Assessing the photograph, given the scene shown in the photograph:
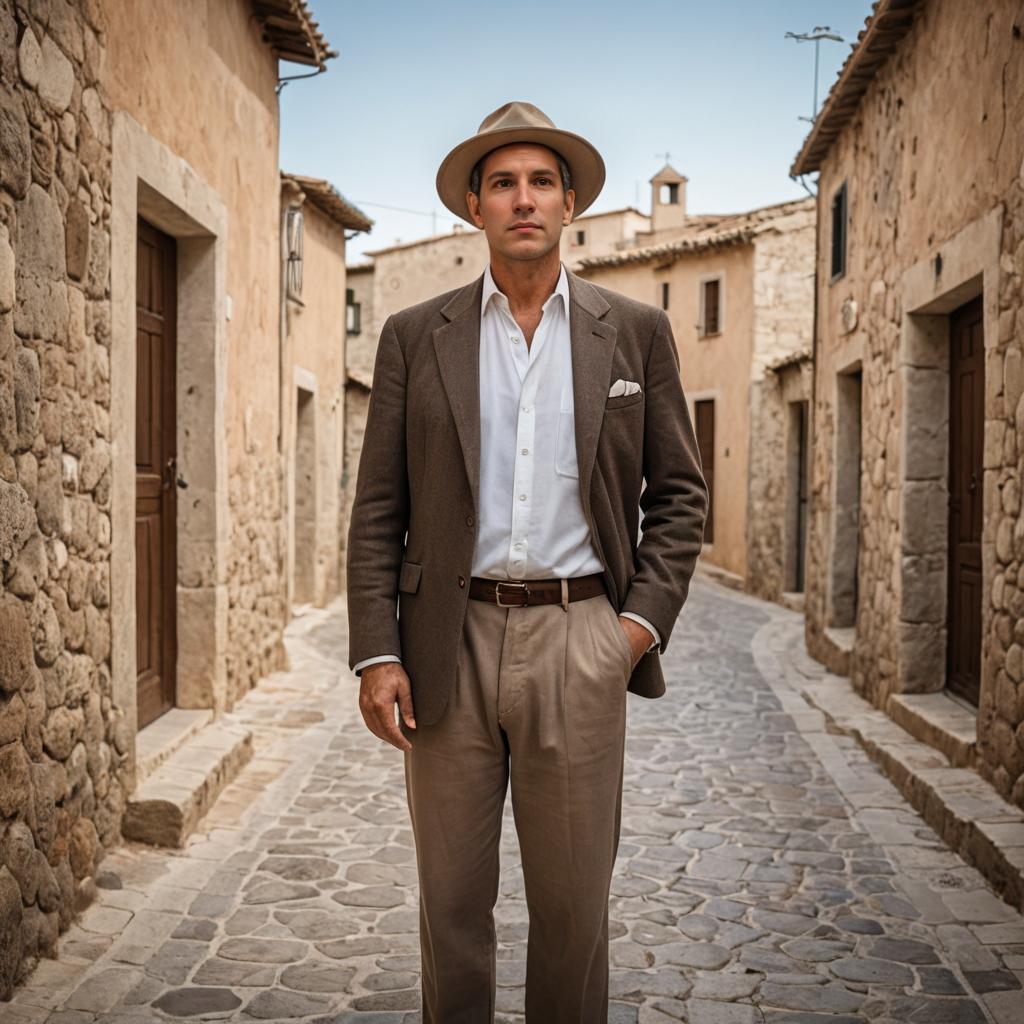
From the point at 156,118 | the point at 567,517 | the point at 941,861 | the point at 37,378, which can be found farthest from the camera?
the point at 156,118

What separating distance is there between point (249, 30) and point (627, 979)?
5835 mm

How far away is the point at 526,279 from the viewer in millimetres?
2383

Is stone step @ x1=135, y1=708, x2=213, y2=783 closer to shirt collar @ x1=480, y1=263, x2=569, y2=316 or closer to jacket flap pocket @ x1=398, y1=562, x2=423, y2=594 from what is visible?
jacket flap pocket @ x1=398, y1=562, x2=423, y2=594

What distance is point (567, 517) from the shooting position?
2.29 meters

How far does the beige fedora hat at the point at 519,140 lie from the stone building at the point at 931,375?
2.83 metres

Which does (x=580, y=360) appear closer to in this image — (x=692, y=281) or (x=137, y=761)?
(x=137, y=761)

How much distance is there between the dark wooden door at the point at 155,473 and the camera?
5.32 m

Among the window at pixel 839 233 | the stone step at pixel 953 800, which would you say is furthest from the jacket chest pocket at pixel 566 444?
the window at pixel 839 233

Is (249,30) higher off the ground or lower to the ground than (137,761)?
higher

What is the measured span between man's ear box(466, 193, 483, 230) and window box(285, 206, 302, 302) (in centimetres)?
867

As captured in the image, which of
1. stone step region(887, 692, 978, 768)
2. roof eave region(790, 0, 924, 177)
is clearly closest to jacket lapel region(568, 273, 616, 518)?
stone step region(887, 692, 978, 768)

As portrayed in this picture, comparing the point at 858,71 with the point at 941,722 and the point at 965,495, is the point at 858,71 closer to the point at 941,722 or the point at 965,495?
the point at 965,495

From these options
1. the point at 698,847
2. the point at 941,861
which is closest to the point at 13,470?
the point at 698,847

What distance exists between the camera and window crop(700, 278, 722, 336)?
19.6m
